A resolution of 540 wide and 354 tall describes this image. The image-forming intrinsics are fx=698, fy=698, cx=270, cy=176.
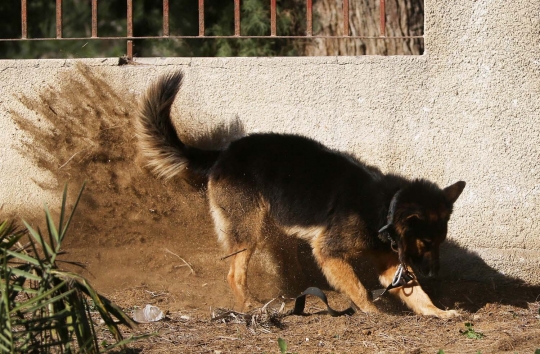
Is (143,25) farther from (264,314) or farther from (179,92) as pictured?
(264,314)

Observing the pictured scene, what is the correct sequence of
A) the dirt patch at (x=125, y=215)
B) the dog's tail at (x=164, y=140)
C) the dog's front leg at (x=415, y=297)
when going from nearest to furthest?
the dog's front leg at (x=415, y=297) → the dog's tail at (x=164, y=140) → the dirt patch at (x=125, y=215)

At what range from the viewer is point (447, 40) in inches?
251

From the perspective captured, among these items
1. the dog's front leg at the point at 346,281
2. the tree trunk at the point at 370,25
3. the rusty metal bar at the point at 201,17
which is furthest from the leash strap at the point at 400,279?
the tree trunk at the point at 370,25

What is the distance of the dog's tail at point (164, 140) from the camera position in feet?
19.9

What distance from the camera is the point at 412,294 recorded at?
5.91 metres

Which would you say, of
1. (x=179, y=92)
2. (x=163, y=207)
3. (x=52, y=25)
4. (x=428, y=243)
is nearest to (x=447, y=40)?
(x=428, y=243)

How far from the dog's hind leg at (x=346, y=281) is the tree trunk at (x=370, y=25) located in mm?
4199

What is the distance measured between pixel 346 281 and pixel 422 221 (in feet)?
2.65

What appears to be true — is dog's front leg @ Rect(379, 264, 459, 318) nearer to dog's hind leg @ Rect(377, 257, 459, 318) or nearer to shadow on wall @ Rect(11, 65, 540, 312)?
dog's hind leg @ Rect(377, 257, 459, 318)

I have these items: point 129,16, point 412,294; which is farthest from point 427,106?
point 129,16

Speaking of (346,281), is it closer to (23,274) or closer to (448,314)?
(448,314)

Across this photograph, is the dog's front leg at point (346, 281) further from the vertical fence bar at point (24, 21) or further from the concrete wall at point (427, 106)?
the vertical fence bar at point (24, 21)

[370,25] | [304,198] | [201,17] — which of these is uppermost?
[370,25]

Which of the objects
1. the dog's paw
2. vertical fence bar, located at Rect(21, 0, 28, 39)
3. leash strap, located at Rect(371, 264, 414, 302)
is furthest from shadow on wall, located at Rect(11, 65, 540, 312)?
the dog's paw
